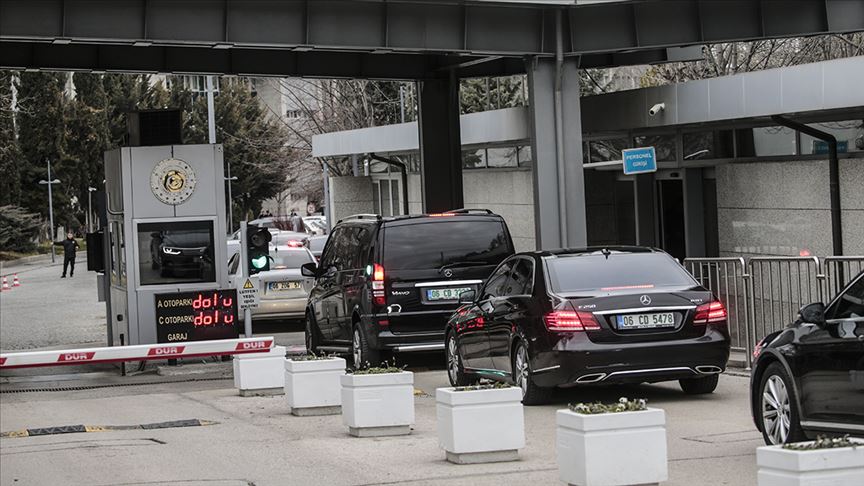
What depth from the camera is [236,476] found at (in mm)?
10766

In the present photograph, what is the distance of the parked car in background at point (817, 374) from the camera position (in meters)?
9.16

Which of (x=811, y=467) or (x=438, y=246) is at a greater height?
(x=438, y=246)

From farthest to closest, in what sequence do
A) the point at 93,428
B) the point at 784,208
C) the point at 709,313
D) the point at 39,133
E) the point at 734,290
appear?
the point at 39,133, the point at 784,208, the point at 734,290, the point at 93,428, the point at 709,313

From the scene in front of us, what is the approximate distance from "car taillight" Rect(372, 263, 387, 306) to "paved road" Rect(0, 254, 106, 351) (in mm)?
10204

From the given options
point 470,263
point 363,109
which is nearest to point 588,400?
point 470,263

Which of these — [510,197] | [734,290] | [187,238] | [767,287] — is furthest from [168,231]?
[510,197]

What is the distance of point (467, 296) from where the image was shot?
17.3 meters

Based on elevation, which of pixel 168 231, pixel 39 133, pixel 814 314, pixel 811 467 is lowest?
pixel 811 467

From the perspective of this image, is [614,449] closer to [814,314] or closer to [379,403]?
[814,314]

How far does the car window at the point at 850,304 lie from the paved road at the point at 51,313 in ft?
63.3

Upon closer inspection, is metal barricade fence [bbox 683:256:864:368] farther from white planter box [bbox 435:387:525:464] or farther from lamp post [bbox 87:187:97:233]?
lamp post [bbox 87:187:97:233]

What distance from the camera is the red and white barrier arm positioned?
18.2m

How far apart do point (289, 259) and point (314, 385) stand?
14.0 meters

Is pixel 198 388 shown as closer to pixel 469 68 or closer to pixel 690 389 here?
pixel 690 389
